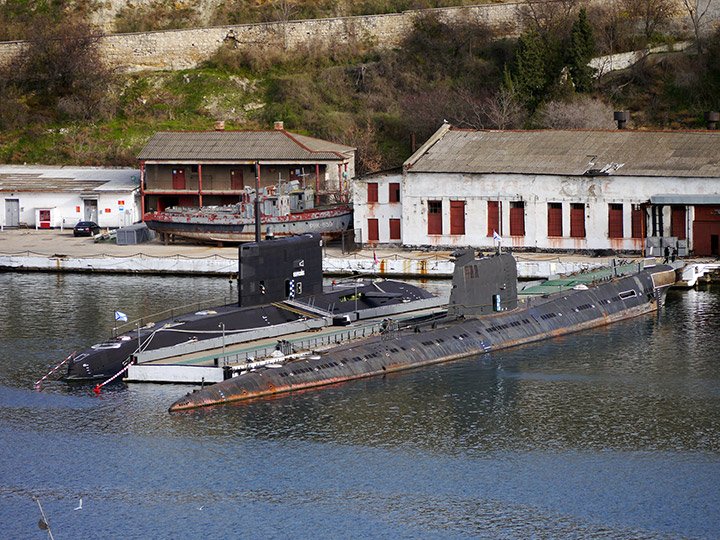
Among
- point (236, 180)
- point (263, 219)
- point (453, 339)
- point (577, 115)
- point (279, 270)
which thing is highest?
point (577, 115)

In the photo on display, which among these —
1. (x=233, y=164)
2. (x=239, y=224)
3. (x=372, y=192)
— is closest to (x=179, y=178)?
(x=233, y=164)

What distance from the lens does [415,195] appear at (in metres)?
67.2

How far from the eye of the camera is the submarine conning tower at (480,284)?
150 ft

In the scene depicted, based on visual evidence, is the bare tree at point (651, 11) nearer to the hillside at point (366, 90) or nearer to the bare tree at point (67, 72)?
the hillside at point (366, 90)

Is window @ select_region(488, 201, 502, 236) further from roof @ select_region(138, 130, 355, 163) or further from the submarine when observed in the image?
roof @ select_region(138, 130, 355, 163)

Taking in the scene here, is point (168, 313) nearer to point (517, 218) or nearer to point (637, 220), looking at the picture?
point (517, 218)

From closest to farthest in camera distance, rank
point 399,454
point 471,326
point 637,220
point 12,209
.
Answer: point 399,454 → point 471,326 → point 637,220 → point 12,209

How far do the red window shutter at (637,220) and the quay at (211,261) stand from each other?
2.33 meters

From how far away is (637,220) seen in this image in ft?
A: 206

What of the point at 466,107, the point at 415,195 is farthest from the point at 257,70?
the point at 415,195

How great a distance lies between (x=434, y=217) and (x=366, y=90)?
28669 mm

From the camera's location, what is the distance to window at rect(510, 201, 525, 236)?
214ft

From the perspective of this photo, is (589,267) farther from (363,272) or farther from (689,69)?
(689,69)

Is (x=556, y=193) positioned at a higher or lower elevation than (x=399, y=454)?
higher
